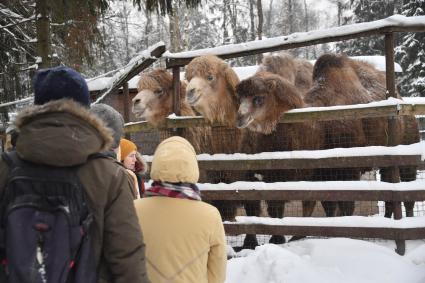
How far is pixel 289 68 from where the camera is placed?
779 cm

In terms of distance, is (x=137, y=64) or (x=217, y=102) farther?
(x=137, y=64)

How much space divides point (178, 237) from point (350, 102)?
4.77m

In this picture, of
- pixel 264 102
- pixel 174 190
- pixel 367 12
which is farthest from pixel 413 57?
pixel 174 190

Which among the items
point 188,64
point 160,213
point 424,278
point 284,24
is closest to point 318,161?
point 424,278

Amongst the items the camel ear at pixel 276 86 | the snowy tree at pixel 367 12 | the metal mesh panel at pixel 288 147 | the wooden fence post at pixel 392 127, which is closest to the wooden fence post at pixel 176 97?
the metal mesh panel at pixel 288 147

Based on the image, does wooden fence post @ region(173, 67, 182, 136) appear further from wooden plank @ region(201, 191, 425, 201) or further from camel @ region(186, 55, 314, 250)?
wooden plank @ region(201, 191, 425, 201)

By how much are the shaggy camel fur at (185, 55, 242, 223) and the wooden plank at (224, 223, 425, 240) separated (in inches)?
24.9

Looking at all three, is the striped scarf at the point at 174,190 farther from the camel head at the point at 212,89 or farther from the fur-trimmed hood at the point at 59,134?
the camel head at the point at 212,89

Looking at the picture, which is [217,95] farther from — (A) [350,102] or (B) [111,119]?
(B) [111,119]

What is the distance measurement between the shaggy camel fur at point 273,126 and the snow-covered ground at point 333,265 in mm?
1168

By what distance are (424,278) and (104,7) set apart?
7.34m

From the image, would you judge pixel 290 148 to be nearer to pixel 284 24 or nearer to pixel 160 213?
pixel 160 213

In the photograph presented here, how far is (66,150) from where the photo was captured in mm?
1860

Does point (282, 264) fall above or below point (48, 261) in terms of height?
below
